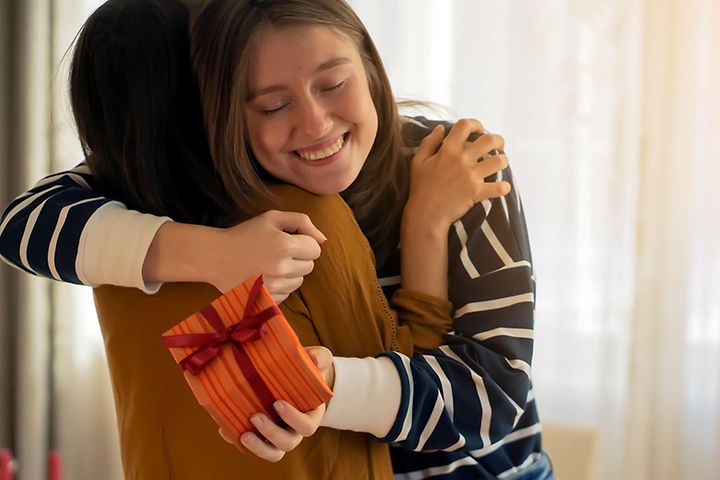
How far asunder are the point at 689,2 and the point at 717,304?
76cm

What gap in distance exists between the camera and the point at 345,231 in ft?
3.56

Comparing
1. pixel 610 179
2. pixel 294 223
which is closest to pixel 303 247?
pixel 294 223

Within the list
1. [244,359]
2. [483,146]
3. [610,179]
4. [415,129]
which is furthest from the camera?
[610,179]

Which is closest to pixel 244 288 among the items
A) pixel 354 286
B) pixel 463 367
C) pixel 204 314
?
pixel 204 314

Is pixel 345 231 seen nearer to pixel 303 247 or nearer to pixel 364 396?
pixel 303 247

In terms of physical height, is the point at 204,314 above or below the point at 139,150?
below

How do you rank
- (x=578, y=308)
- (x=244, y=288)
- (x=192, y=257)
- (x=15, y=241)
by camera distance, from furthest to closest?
(x=578, y=308) < (x=15, y=241) < (x=192, y=257) < (x=244, y=288)

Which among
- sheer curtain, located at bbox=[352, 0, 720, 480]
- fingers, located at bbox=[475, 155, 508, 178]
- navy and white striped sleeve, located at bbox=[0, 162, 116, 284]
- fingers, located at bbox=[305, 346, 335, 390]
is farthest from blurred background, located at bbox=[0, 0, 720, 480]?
fingers, located at bbox=[305, 346, 335, 390]

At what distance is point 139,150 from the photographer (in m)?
Result: 1.06

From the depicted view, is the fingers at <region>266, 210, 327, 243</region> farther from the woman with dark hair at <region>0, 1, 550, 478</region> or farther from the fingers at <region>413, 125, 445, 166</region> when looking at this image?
the fingers at <region>413, 125, 445, 166</region>

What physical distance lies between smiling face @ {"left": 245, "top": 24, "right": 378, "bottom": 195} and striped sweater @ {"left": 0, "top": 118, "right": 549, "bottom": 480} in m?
0.18

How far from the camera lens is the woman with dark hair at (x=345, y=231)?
1.05 m

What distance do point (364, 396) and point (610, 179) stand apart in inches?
61.3

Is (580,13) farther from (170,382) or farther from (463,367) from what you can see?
(170,382)
